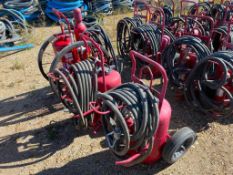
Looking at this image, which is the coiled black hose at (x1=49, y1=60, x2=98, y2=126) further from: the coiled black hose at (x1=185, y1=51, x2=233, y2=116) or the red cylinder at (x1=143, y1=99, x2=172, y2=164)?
the coiled black hose at (x1=185, y1=51, x2=233, y2=116)

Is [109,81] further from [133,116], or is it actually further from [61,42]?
[61,42]

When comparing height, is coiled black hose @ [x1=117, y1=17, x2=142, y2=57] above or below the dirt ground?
above

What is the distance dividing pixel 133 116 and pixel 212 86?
5.40 ft

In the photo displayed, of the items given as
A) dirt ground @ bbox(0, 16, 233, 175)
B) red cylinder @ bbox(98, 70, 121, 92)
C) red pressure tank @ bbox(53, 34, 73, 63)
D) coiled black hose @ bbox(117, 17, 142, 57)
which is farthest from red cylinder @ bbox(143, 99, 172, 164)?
coiled black hose @ bbox(117, 17, 142, 57)

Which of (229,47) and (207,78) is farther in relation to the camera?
(229,47)

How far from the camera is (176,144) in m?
3.28

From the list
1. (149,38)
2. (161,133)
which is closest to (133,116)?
(161,133)

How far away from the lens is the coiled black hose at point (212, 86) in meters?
3.85

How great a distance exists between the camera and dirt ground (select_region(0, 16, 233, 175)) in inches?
142

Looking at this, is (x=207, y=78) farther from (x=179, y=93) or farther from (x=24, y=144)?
(x=24, y=144)

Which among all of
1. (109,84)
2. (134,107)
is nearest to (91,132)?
(109,84)

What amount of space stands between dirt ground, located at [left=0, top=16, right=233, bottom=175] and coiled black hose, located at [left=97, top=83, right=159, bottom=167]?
0.70 meters

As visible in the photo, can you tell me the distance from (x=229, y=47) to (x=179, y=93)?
1.24 m

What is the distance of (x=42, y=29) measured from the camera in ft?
28.6
